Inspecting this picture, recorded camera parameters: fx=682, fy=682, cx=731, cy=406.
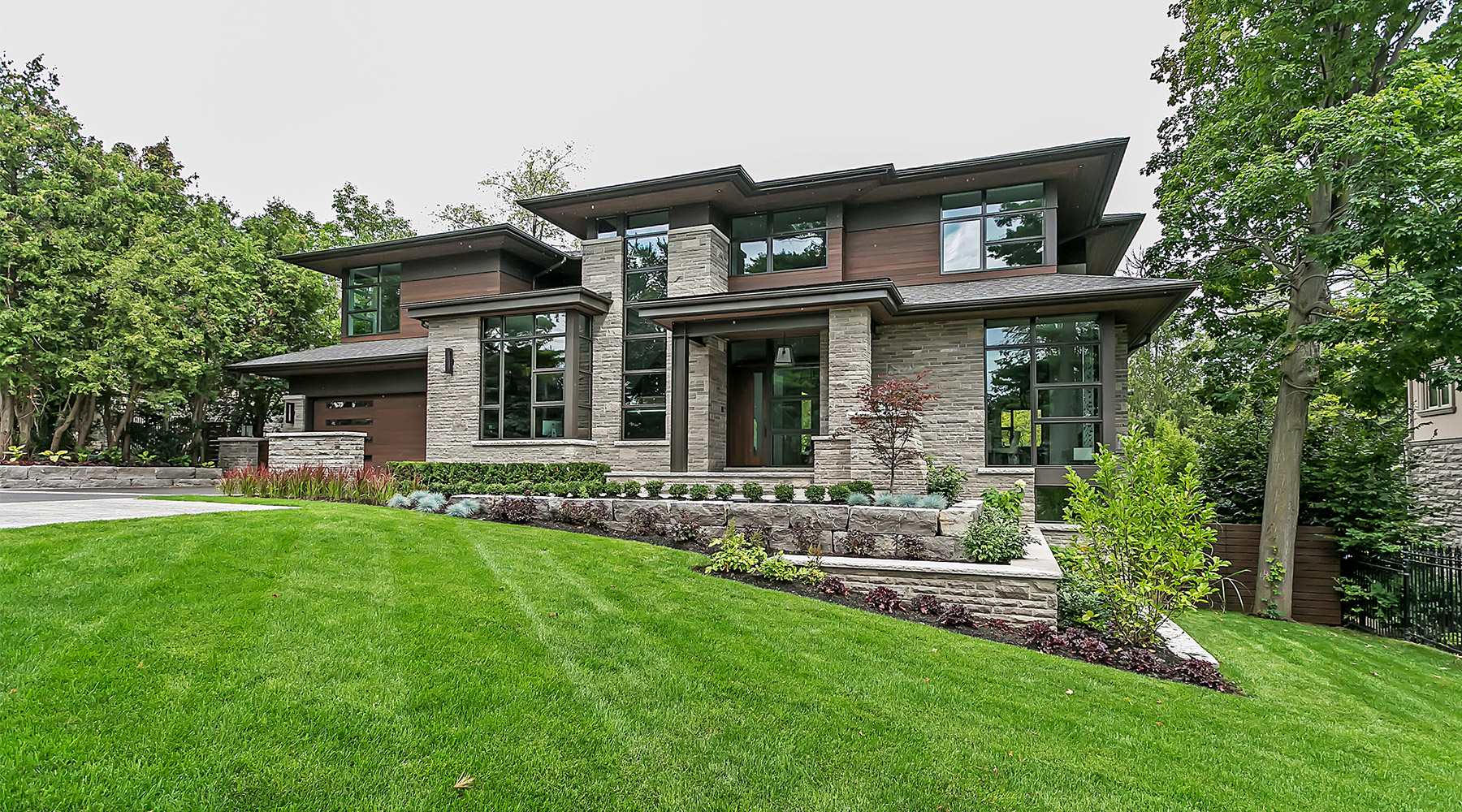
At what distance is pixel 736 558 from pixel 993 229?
9.66 meters

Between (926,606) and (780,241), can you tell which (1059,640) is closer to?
(926,606)

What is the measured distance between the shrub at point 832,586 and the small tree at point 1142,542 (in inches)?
89.6

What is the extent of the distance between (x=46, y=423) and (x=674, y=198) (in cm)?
1930

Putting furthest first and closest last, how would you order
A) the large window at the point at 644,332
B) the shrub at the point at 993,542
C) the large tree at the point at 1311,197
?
the large window at the point at 644,332 → the large tree at the point at 1311,197 → the shrub at the point at 993,542

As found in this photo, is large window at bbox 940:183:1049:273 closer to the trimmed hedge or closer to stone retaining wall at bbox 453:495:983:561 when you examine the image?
stone retaining wall at bbox 453:495:983:561

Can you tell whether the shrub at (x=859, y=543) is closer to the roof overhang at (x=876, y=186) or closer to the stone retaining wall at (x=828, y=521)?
the stone retaining wall at (x=828, y=521)

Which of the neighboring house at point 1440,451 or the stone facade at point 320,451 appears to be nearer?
the stone facade at point 320,451

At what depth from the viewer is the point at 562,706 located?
359cm

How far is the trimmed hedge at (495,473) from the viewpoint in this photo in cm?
1260

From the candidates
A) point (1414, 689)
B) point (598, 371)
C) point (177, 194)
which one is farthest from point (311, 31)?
point (1414, 689)

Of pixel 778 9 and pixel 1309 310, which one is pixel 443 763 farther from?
pixel 778 9

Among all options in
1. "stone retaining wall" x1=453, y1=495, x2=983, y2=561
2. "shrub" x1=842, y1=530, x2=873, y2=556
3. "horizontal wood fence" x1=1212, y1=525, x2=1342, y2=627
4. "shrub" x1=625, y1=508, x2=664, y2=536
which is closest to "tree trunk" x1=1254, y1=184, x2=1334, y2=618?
"horizontal wood fence" x1=1212, y1=525, x2=1342, y2=627

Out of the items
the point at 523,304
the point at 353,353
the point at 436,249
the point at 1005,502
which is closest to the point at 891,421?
the point at 1005,502

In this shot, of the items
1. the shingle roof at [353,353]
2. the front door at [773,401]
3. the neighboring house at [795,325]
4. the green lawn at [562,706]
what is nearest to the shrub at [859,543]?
the green lawn at [562,706]
